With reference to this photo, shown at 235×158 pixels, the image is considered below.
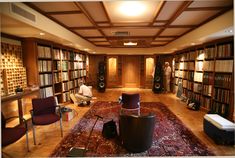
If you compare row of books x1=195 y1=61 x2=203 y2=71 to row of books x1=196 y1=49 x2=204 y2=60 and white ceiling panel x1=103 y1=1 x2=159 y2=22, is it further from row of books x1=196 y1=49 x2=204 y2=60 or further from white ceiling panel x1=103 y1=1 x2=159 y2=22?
white ceiling panel x1=103 y1=1 x2=159 y2=22

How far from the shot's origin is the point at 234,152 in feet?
8.63

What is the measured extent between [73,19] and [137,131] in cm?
285

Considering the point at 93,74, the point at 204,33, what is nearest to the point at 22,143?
the point at 204,33

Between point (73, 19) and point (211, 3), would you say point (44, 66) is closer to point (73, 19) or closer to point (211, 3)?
point (73, 19)

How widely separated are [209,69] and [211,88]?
1.87 feet

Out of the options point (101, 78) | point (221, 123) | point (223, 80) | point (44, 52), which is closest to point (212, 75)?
point (223, 80)

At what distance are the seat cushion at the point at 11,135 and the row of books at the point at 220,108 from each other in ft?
14.6

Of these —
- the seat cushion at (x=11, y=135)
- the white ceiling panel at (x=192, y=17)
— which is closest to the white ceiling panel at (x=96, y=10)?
the white ceiling panel at (x=192, y=17)

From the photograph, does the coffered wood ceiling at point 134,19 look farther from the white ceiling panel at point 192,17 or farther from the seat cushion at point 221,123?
the seat cushion at point 221,123

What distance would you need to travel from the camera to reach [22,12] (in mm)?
2492

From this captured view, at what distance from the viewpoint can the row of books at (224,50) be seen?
12.9ft

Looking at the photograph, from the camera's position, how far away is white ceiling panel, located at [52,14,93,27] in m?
3.44

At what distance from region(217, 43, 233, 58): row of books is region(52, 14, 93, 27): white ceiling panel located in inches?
140

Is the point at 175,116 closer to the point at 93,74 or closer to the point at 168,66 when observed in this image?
the point at 168,66
